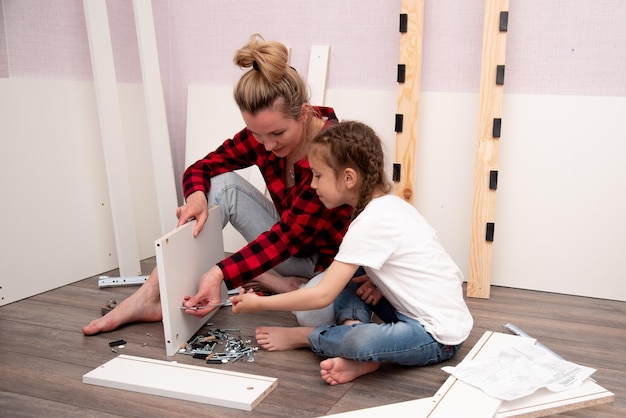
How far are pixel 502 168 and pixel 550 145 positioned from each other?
176mm

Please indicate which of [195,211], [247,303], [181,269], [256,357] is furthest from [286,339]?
[195,211]

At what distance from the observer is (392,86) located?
2.31 m

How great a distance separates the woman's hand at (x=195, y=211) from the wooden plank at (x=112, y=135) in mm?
580

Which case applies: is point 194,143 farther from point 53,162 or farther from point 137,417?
point 137,417

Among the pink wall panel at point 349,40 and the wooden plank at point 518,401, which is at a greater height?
the pink wall panel at point 349,40

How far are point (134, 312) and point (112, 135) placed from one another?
0.76m

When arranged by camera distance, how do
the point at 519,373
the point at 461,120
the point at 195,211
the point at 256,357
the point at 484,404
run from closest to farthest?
the point at 484,404
the point at 519,373
the point at 256,357
the point at 195,211
the point at 461,120

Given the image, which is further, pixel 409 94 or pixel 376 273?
pixel 409 94

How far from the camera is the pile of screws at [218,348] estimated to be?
5.26 feet

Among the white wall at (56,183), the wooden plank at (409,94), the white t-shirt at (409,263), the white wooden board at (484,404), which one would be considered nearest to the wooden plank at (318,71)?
the wooden plank at (409,94)

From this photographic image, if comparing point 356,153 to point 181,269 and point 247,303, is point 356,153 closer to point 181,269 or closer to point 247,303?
point 247,303

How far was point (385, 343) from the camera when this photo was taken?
56.9 inches

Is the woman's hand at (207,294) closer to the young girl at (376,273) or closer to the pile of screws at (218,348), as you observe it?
the pile of screws at (218,348)

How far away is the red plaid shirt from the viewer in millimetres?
1681
